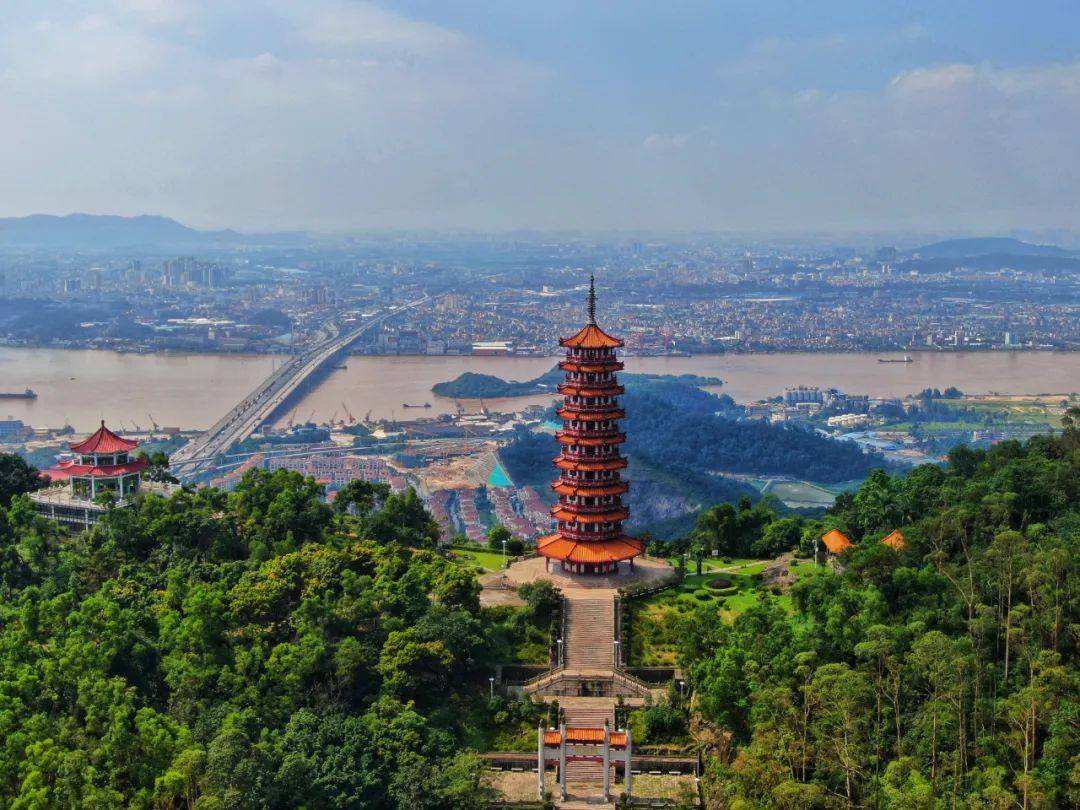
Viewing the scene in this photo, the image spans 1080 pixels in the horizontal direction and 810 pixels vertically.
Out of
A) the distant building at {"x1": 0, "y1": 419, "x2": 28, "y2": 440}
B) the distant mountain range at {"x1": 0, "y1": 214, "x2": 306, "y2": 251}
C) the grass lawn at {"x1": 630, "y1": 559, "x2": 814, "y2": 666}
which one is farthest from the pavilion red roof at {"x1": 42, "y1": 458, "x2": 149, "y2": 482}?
the distant mountain range at {"x1": 0, "y1": 214, "x2": 306, "y2": 251}

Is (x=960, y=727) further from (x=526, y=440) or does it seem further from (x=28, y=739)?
(x=526, y=440)

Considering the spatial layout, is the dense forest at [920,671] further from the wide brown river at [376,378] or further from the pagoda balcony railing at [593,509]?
the wide brown river at [376,378]

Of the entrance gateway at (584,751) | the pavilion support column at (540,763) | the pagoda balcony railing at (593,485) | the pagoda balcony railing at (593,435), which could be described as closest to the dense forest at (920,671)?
the entrance gateway at (584,751)

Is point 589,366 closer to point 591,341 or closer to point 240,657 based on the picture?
point 591,341

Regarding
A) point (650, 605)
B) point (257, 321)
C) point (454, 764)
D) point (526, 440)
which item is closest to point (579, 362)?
point (650, 605)

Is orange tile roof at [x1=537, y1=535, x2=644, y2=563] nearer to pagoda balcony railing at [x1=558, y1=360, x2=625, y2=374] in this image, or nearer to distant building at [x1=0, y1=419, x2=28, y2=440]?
pagoda balcony railing at [x1=558, y1=360, x2=625, y2=374]

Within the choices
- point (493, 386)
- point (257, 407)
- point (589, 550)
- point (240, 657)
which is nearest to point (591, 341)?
point (589, 550)

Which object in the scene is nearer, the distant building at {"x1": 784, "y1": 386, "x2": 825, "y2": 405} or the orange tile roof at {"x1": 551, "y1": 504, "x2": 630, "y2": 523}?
the orange tile roof at {"x1": 551, "y1": 504, "x2": 630, "y2": 523}
